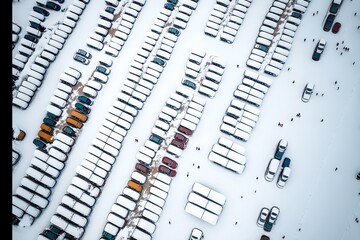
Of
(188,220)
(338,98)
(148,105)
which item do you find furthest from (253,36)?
(188,220)

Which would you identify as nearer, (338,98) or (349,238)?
(349,238)

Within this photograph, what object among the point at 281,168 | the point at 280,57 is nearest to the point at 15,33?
the point at 280,57

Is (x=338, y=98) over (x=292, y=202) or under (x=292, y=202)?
over

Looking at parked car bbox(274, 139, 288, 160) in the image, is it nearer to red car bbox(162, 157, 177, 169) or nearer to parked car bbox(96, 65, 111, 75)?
red car bbox(162, 157, 177, 169)

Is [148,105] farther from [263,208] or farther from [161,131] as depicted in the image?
[263,208]

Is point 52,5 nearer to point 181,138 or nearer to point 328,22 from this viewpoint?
point 181,138

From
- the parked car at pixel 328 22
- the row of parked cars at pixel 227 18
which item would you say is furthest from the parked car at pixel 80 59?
the parked car at pixel 328 22
